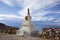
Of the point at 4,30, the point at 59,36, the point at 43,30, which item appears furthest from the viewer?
the point at 4,30

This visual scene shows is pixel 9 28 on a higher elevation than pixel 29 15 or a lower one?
lower

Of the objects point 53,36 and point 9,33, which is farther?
point 9,33

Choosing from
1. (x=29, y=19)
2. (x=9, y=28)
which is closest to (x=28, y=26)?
(x=29, y=19)

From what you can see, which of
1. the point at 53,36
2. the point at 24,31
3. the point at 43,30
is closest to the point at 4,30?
the point at 24,31

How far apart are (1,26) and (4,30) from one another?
0.32 m

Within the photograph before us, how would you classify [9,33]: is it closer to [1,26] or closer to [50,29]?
[1,26]

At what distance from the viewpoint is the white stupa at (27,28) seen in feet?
23.1

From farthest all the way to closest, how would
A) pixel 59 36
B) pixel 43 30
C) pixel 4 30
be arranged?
pixel 4 30
pixel 43 30
pixel 59 36

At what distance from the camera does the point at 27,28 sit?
7.41 m

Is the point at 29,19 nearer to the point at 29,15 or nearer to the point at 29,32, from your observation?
the point at 29,15

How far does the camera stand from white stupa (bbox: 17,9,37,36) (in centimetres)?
703

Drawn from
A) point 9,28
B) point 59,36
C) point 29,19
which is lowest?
point 59,36

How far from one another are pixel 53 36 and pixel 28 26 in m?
1.73

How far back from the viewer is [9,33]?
7.28 meters
